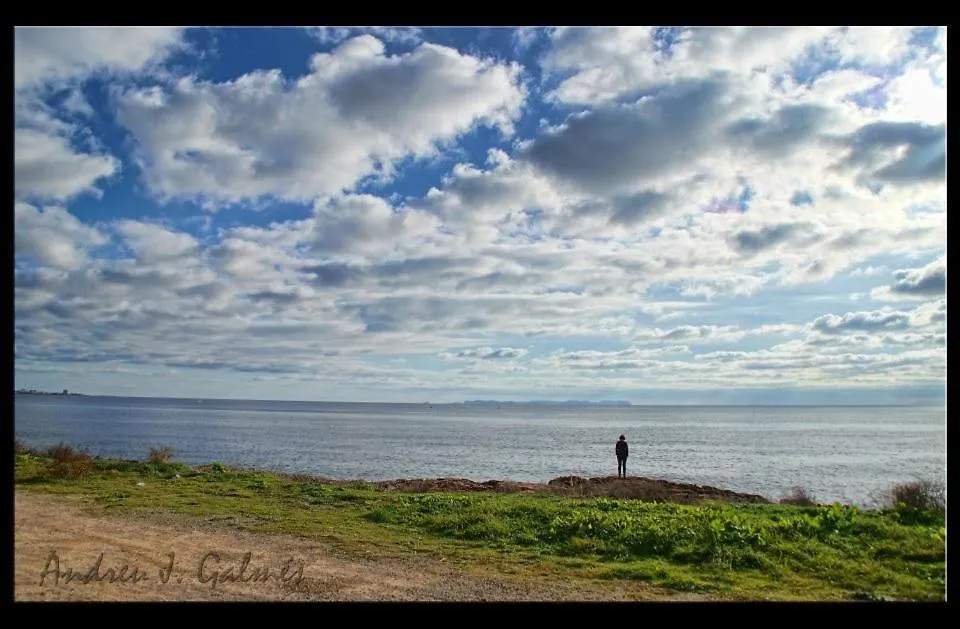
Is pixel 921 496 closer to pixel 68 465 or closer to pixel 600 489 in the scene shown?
pixel 600 489

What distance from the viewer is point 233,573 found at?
10.9 m

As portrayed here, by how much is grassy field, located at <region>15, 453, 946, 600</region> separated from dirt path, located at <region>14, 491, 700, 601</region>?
77cm

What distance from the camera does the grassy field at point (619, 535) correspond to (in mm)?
10938

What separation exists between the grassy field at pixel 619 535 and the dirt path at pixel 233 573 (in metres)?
0.77

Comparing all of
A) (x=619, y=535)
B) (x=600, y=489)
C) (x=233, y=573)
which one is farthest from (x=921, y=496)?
(x=233, y=573)

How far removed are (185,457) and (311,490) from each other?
37213mm

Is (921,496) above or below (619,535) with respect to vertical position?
above

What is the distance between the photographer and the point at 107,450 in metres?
59.1

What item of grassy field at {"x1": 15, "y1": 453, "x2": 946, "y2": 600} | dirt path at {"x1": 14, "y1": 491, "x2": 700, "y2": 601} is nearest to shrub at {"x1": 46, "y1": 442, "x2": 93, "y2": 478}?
grassy field at {"x1": 15, "y1": 453, "x2": 946, "y2": 600}

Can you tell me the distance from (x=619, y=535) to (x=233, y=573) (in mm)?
7312
